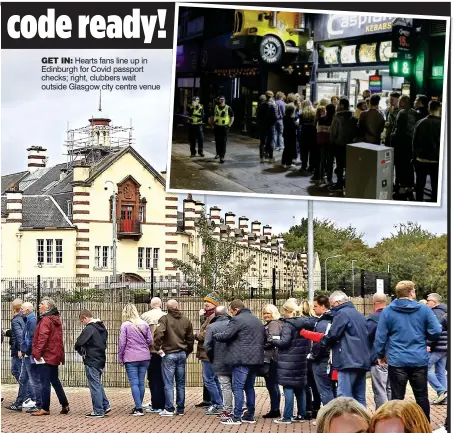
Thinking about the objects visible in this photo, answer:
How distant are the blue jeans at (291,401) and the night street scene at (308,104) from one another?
186 cm

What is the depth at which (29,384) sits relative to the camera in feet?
36.8

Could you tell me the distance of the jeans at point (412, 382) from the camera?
8.54 m

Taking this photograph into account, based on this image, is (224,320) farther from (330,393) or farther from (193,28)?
(193,28)

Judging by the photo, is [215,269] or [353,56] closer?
[353,56]

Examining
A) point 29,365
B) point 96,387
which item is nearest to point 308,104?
point 96,387

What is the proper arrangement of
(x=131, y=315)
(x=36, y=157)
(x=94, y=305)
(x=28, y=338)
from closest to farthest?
(x=131, y=315)
(x=28, y=338)
(x=36, y=157)
(x=94, y=305)

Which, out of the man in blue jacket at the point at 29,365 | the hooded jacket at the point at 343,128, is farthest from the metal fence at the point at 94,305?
the hooded jacket at the point at 343,128

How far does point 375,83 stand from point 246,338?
2.64m

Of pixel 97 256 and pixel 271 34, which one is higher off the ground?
pixel 271 34

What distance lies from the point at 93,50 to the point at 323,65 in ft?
6.60

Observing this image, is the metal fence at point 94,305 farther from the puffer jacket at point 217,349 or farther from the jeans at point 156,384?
the puffer jacket at point 217,349

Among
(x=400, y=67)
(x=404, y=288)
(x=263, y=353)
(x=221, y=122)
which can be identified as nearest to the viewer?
(x=404, y=288)

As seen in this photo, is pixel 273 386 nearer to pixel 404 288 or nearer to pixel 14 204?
pixel 404 288

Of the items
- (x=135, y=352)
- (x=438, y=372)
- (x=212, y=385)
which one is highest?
(x=135, y=352)
